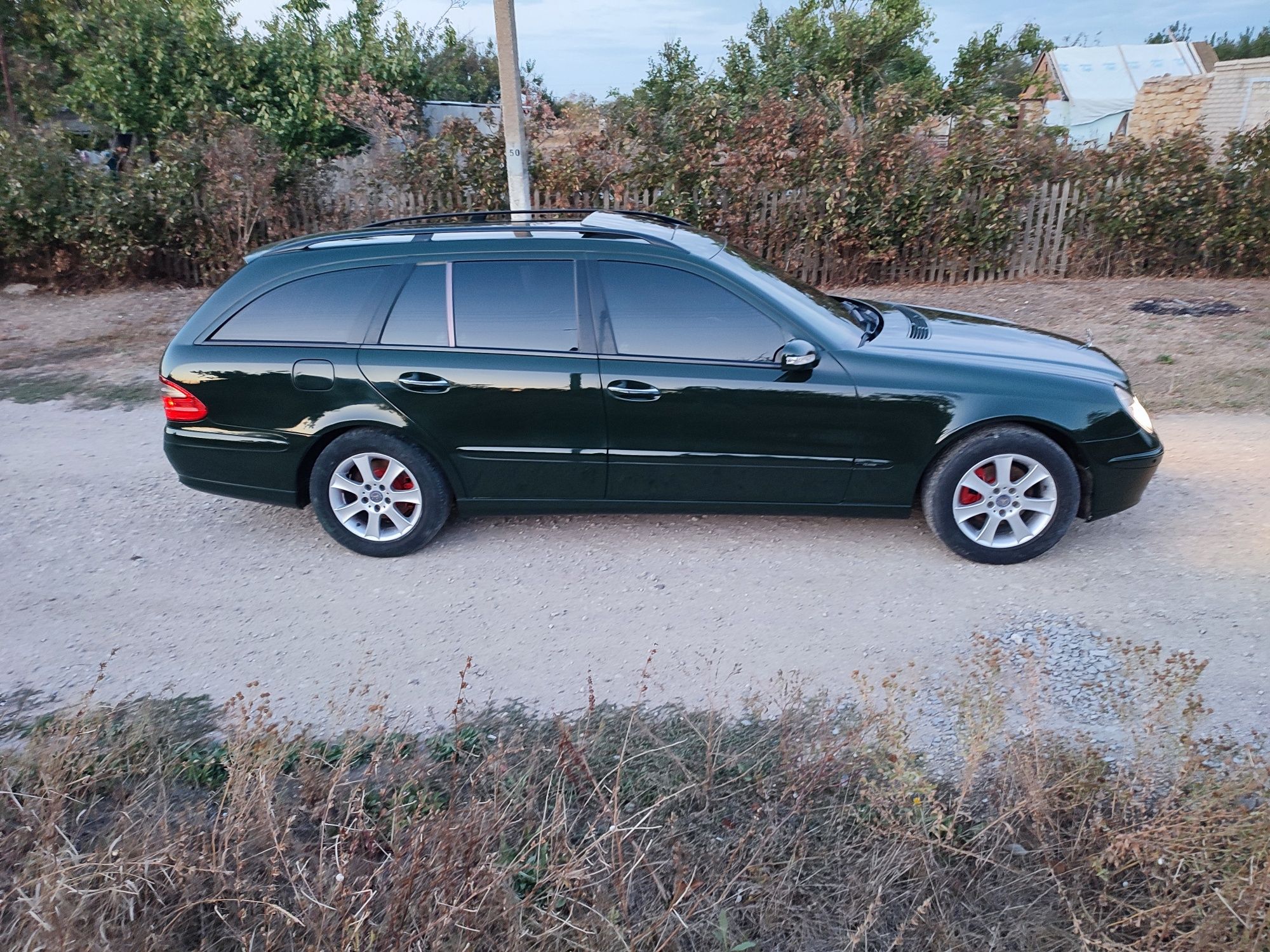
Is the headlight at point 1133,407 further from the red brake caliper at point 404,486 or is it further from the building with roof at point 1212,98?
the building with roof at point 1212,98

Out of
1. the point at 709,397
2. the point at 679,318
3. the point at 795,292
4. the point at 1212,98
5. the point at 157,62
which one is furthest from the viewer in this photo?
the point at 1212,98

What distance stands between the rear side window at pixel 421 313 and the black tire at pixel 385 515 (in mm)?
521

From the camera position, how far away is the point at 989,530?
482 centimetres

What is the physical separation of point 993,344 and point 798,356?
1.14 m

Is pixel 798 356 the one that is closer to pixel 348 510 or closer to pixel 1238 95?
pixel 348 510

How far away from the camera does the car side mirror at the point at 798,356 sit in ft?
15.5

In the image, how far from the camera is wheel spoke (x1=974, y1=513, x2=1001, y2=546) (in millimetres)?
4812

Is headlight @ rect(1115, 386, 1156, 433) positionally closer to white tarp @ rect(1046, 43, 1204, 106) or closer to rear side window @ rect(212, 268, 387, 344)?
rear side window @ rect(212, 268, 387, 344)

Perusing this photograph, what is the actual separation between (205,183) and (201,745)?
1054cm

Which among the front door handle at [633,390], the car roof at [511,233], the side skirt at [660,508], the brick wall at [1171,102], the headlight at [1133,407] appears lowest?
the side skirt at [660,508]

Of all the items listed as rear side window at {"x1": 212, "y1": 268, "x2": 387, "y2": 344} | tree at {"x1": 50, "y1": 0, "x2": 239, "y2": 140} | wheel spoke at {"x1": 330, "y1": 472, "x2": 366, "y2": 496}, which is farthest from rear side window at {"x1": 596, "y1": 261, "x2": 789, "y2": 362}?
tree at {"x1": 50, "y1": 0, "x2": 239, "y2": 140}

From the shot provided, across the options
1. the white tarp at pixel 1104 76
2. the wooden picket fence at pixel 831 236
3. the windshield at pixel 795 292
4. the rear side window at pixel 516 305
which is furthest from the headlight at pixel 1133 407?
the white tarp at pixel 1104 76

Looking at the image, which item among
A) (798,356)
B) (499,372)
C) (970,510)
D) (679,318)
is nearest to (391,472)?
(499,372)

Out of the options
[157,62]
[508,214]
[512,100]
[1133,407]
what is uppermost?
[157,62]
